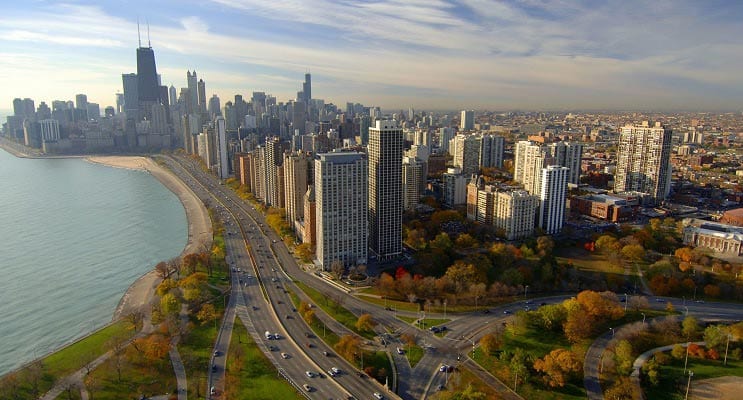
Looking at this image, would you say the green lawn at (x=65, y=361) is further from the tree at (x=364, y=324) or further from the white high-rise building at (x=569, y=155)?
the white high-rise building at (x=569, y=155)

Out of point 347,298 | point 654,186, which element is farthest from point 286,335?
point 654,186

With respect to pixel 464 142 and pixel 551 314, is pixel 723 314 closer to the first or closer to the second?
pixel 551 314

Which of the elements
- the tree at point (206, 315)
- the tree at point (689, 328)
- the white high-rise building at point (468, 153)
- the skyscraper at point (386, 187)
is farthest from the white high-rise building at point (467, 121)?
the tree at point (206, 315)

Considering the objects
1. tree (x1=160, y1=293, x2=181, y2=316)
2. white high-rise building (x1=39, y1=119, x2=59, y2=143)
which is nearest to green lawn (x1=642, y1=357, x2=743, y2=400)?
tree (x1=160, y1=293, x2=181, y2=316)

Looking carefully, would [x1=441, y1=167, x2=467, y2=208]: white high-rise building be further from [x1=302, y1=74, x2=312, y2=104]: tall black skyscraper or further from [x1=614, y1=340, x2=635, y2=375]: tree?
[x1=302, y1=74, x2=312, y2=104]: tall black skyscraper

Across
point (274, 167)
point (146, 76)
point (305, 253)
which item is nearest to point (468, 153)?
point (274, 167)

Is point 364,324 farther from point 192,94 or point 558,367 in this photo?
point 192,94
